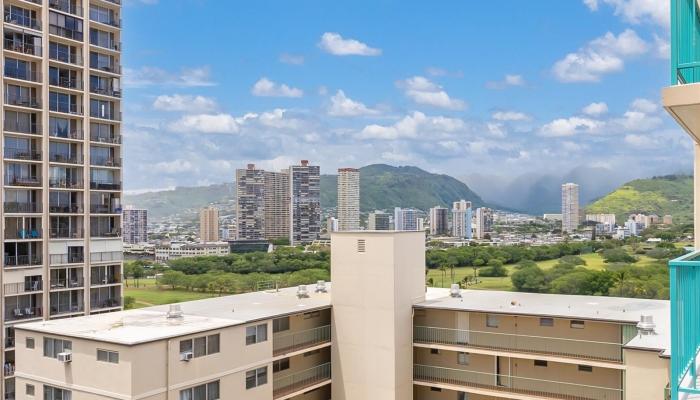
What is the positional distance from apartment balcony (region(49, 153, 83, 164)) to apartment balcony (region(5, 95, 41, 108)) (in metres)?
2.51

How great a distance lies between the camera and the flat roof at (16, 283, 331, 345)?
1881 cm

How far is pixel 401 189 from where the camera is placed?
11125 centimetres

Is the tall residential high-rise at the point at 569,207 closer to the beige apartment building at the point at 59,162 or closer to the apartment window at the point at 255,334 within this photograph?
the beige apartment building at the point at 59,162

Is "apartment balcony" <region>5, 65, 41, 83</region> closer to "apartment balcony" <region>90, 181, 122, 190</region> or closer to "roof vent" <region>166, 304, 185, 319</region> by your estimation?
"apartment balcony" <region>90, 181, 122, 190</region>

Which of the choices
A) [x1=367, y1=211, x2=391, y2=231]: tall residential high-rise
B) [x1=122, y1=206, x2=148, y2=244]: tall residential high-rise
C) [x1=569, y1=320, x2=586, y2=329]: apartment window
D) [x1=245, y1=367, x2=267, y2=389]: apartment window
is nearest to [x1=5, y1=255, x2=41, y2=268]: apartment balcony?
[x1=245, y1=367, x2=267, y2=389]: apartment window

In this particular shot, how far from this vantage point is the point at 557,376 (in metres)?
22.5

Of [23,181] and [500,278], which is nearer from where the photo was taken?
[23,181]

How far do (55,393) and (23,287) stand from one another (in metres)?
12.2

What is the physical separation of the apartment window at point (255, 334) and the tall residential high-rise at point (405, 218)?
68094 mm

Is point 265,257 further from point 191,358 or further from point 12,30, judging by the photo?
point 191,358

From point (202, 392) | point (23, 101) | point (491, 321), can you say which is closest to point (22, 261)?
point (23, 101)

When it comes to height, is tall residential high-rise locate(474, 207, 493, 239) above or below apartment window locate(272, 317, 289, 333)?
above

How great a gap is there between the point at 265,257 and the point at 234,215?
26224mm

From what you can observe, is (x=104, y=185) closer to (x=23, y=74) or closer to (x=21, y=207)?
(x=21, y=207)
